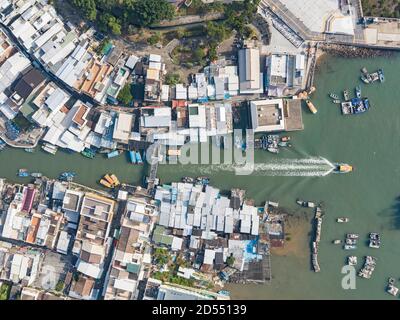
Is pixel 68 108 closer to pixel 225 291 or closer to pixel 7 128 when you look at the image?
pixel 7 128

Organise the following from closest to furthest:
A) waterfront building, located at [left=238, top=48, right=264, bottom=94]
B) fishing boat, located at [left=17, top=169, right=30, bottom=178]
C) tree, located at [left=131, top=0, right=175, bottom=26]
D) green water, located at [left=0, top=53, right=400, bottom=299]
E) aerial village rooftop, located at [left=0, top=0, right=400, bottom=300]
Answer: tree, located at [left=131, top=0, right=175, bottom=26] → aerial village rooftop, located at [left=0, top=0, right=400, bottom=300] → waterfront building, located at [left=238, top=48, right=264, bottom=94] → green water, located at [left=0, top=53, right=400, bottom=299] → fishing boat, located at [left=17, top=169, right=30, bottom=178]

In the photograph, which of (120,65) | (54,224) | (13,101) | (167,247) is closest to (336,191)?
(167,247)

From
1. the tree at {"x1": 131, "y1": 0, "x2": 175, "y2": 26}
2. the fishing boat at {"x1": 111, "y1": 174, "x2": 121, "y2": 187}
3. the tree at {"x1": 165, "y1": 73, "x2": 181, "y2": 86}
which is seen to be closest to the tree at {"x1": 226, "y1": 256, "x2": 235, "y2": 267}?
the fishing boat at {"x1": 111, "y1": 174, "x2": 121, "y2": 187}

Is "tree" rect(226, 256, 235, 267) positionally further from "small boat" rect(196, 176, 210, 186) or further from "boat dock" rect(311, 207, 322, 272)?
"boat dock" rect(311, 207, 322, 272)

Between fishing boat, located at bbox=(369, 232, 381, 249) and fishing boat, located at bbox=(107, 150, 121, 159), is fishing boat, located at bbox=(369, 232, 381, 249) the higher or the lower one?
the lower one

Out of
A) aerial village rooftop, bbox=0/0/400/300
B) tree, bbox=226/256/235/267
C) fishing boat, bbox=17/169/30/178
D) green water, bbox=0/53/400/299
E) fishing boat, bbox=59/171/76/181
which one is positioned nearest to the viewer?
aerial village rooftop, bbox=0/0/400/300

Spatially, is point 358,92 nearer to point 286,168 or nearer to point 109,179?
point 286,168

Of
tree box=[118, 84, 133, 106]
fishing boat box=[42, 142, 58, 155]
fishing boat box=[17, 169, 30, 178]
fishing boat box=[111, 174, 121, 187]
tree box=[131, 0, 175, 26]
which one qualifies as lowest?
fishing boat box=[111, 174, 121, 187]
